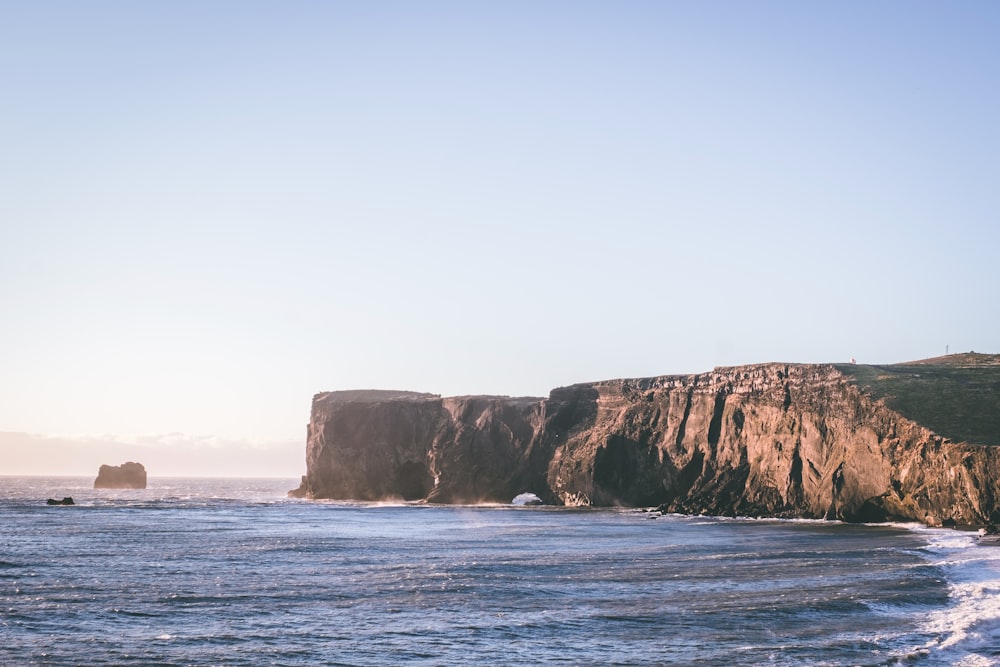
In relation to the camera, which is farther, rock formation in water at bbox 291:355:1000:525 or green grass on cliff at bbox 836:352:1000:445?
rock formation in water at bbox 291:355:1000:525

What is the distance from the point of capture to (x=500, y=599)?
4003 centimetres

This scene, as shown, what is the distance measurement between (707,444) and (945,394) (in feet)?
97.7

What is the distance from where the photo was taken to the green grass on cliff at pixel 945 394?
80.7 meters

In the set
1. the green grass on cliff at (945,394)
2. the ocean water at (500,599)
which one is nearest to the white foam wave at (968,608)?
the ocean water at (500,599)

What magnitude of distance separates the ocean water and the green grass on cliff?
1188 centimetres

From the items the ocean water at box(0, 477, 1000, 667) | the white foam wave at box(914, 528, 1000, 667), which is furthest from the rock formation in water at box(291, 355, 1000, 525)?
the white foam wave at box(914, 528, 1000, 667)

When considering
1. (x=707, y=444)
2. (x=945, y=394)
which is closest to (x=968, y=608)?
(x=945, y=394)

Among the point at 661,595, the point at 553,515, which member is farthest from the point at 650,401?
the point at 661,595

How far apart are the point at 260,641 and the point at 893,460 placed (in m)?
68.4

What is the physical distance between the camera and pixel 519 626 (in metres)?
Answer: 33.7

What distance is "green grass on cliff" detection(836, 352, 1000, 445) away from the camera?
80.7 metres

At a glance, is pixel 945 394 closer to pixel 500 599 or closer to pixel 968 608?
pixel 968 608

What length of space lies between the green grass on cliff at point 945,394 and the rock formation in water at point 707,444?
0.67 feet

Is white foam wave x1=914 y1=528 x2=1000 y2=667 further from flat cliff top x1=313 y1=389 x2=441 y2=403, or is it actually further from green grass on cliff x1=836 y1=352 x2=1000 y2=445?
flat cliff top x1=313 y1=389 x2=441 y2=403
